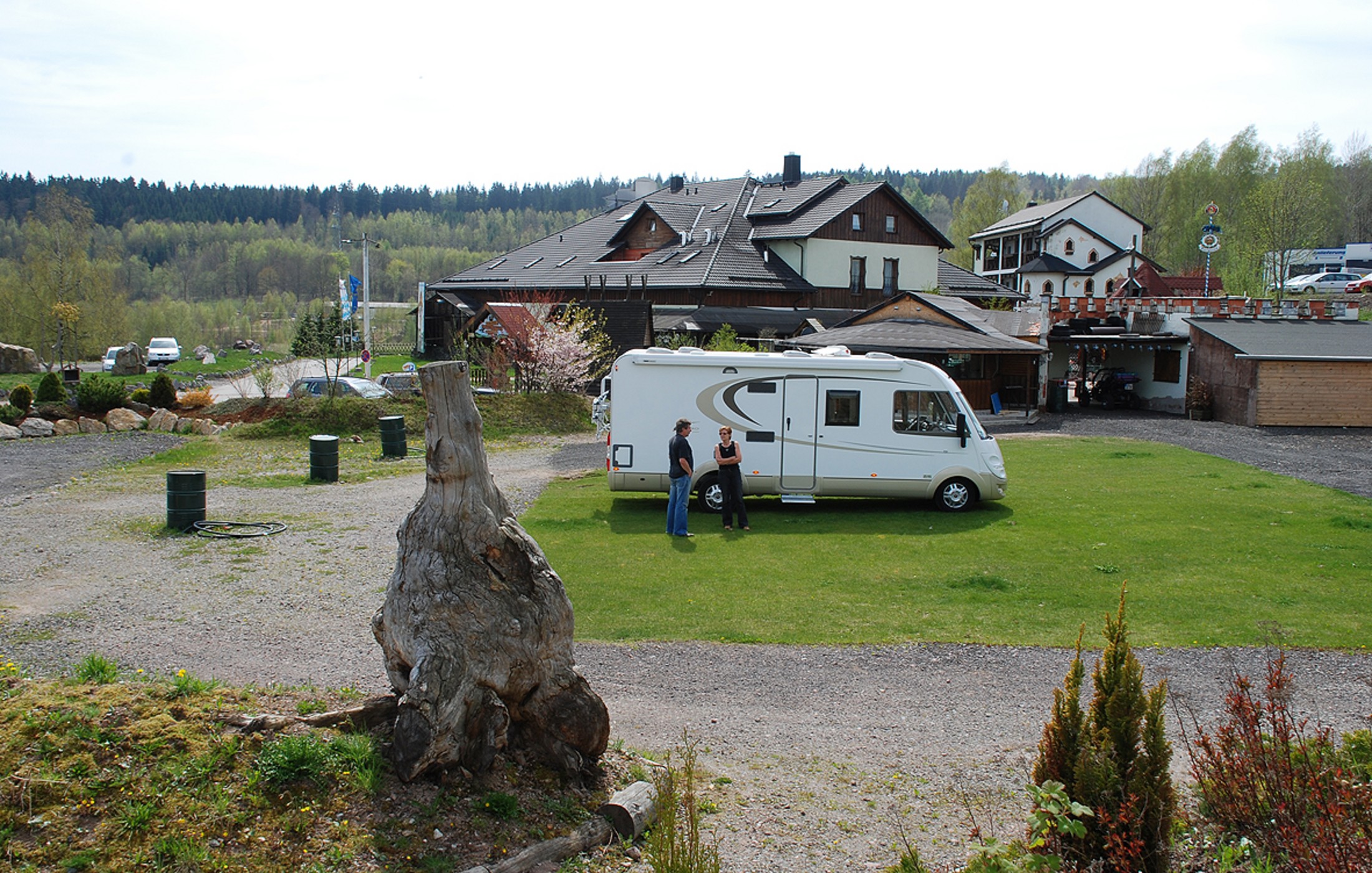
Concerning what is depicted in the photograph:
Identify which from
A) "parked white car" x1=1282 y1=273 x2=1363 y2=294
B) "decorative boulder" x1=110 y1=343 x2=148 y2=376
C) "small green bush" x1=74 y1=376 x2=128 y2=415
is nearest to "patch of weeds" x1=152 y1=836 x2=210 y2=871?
"small green bush" x1=74 y1=376 x2=128 y2=415

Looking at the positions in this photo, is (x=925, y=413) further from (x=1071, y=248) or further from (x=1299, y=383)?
(x=1071, y=248)

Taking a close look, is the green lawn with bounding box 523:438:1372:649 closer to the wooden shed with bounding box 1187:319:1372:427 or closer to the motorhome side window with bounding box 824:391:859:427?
the motorhome side window with bounding box 824:391:859:427

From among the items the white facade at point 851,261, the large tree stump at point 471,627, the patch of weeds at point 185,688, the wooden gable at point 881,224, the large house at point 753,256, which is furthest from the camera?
the wooden gable at point 881,224

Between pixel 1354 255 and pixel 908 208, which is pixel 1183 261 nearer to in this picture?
pixel 1354 255

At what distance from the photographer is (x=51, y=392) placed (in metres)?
25.6

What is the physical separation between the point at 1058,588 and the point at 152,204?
580ft

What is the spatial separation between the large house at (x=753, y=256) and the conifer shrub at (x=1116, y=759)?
38.8m

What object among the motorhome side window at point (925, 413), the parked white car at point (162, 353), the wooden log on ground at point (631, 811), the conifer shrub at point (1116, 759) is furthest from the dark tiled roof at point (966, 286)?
the wooden log on ground at point (631, 811)

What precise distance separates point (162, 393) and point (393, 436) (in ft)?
35.5

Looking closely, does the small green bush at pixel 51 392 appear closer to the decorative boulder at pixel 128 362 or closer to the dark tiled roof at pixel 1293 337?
the decorative boulder at pixel 128 362

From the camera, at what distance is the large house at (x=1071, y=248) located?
66.4 m

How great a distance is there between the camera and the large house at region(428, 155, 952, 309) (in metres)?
45.1

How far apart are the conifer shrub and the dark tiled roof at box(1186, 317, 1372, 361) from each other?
90.9 feet

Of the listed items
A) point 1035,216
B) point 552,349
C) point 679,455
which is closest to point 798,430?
point 679,455
